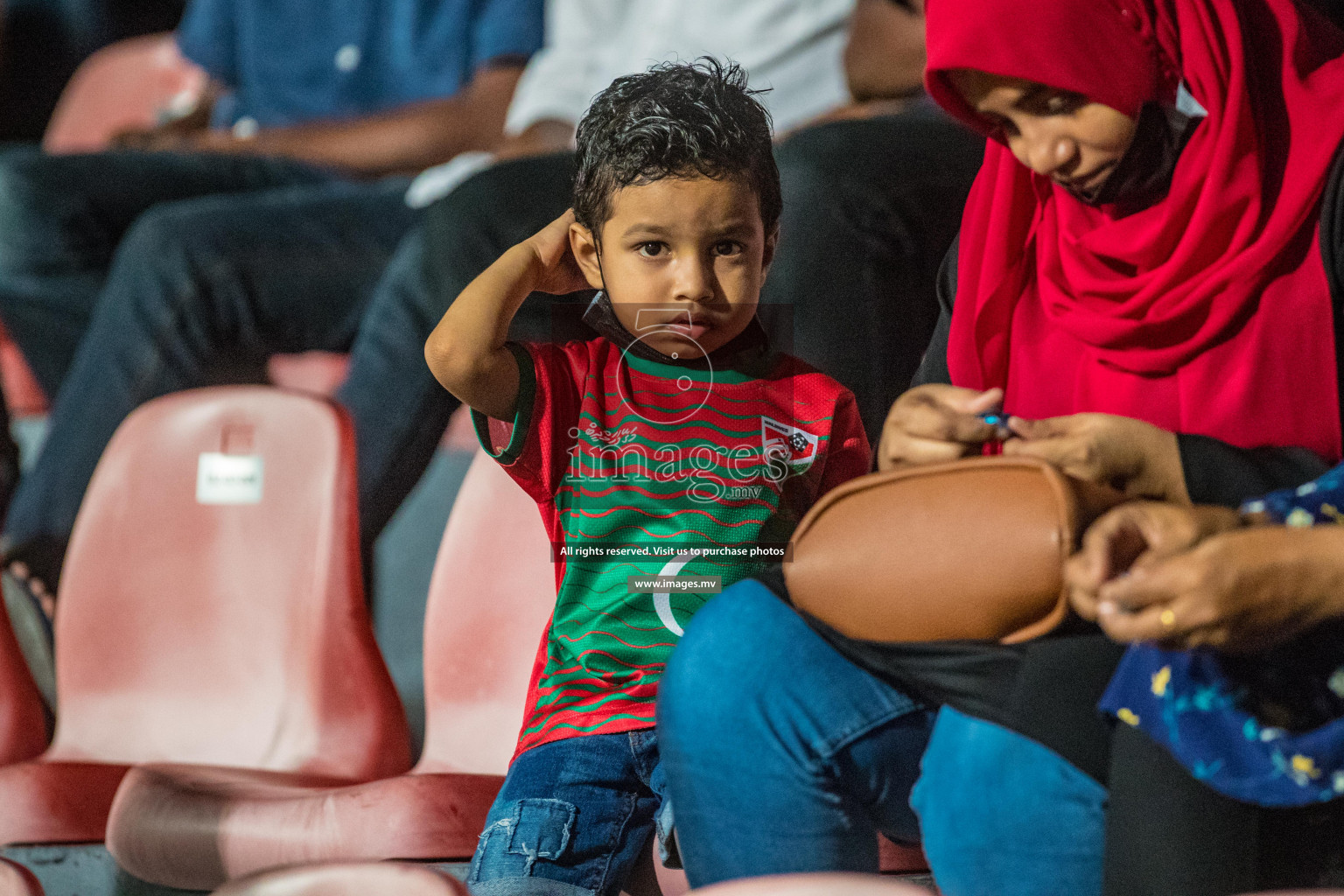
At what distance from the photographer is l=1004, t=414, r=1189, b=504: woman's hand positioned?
18.9 inches

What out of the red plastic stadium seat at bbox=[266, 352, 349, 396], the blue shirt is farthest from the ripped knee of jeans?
the blue shirt

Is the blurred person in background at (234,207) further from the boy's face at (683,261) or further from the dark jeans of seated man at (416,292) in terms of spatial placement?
the boy's face at (683,261)

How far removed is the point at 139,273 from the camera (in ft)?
3.51

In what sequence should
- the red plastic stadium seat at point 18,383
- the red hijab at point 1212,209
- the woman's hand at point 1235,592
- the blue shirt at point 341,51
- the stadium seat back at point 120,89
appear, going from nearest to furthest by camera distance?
1. the woman's hand at point 1235,592
2. the red hijab at point 1212,209
3. the blue shirt at point 341,51
4. the red plastic stadium seat at point 18,383
5. the stadium seat back at point 120,89

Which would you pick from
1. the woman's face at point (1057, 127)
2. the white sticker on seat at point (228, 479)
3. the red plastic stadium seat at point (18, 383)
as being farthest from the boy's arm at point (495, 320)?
the red plastic stadium seat at point (18, 383)

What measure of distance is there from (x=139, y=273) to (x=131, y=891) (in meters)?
0.56

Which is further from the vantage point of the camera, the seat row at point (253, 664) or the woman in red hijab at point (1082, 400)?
the seat row at point (253, 664)

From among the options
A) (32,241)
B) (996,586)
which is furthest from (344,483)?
(32,241)

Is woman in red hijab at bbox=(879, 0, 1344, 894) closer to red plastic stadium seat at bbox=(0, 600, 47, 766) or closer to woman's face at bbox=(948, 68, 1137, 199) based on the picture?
woman's face at bbox=(948, 68, 1137, 199)

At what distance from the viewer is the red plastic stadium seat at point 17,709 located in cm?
87

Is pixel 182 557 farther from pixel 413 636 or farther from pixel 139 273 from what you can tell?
pixel 139 273

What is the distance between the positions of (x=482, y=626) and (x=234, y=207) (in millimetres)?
545

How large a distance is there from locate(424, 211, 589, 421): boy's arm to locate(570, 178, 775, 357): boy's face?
0.7 inches

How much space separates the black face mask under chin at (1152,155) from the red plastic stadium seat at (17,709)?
783mm
